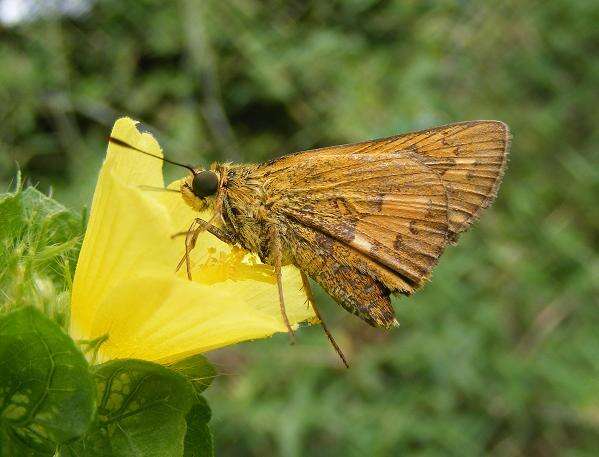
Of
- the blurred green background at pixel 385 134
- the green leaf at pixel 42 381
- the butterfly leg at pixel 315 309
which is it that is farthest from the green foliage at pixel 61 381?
the blurred green background at pixel 385 134

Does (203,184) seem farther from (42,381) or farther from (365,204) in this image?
(42,381)

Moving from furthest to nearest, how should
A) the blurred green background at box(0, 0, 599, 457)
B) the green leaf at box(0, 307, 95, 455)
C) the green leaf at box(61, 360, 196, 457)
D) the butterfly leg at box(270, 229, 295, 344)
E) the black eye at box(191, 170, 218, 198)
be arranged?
the blurred green background at box(0, 0, 599, 457), the black eye at box(191, 170, 218, 198), the butterfly leg at box(270, 229, 295, 344), the green leaf at box(61, 360, 196, 457), the green leaf at box(0, 307, 95, 455)

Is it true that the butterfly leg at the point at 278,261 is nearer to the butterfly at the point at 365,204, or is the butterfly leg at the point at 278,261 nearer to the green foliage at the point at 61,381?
the butterfly at the point at 365,204

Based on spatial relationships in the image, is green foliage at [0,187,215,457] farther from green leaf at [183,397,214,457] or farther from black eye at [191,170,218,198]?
black eye at [191,170,218,198]

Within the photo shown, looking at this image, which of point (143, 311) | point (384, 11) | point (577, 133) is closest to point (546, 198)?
point (577, 133)

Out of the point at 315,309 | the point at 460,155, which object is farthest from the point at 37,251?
the point at 460,155

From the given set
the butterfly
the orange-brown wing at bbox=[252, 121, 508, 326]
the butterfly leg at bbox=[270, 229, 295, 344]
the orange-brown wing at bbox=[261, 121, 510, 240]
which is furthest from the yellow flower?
the orange-brown wing at bbox=[261, 121, 510, 240]
